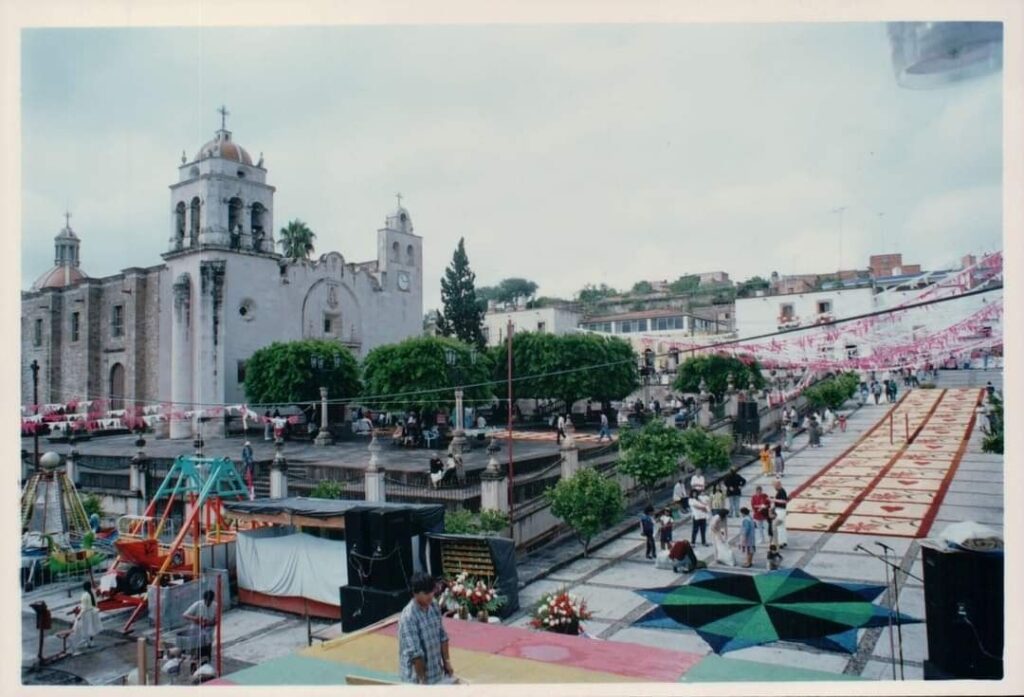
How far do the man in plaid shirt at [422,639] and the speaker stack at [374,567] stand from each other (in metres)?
2.78

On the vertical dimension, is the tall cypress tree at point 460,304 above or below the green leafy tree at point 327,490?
above

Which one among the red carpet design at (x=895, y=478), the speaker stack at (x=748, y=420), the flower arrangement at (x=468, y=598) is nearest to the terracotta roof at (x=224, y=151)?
the flower arrangement at (x=468, y=598)

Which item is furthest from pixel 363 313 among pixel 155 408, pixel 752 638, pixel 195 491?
pixel 752 638

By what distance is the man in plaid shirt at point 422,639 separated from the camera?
4191 millimetres

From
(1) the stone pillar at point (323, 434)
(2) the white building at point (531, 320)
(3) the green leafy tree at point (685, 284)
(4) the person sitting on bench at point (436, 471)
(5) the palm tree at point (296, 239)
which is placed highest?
(5) the palm tree at point (296, 239)

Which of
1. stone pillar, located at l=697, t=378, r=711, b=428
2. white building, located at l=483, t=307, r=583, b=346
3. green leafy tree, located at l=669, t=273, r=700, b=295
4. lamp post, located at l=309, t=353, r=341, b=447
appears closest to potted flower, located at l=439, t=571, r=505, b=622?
green leafy tree, located at l=669, t=273, r=700, b=295

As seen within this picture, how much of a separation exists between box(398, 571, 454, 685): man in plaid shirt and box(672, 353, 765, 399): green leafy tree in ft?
50.8

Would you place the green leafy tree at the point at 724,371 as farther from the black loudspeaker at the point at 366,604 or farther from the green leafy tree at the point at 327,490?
the black loudspeaker at the point at 366,604

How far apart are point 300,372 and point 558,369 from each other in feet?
21.8

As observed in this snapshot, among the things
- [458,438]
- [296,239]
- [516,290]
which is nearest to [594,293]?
[516,290]

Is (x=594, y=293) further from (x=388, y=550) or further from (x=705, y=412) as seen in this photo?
(x=388, y=550)


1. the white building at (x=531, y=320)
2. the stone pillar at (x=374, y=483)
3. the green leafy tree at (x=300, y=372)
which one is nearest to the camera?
the stone pillar at (x=374, y=483)

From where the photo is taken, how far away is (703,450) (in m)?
12.5

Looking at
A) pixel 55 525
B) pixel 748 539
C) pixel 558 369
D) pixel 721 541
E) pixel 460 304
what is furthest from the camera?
pixel 558 369
